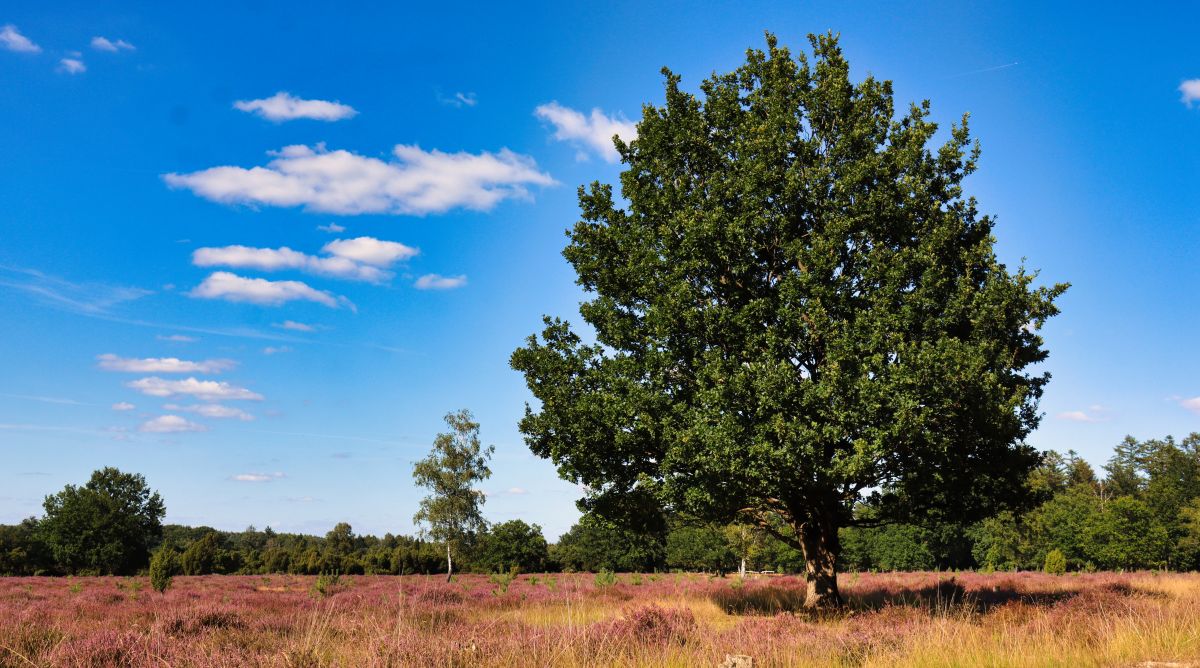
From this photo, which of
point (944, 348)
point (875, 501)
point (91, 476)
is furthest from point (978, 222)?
point (91, 476)

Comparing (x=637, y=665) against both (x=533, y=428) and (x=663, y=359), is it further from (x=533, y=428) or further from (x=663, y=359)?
(x=533, y=428)

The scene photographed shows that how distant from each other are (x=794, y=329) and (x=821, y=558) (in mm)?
7356

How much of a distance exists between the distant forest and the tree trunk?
22984 mm

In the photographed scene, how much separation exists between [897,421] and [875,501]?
619cm

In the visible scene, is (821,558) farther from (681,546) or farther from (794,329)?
(681,546)

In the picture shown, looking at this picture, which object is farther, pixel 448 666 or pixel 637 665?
pixel 637 665

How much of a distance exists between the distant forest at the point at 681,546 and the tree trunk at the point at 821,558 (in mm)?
22984

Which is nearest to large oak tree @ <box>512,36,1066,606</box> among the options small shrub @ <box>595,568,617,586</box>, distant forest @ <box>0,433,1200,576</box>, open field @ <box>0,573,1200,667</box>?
open field @ <box>0,573,1200,667</box>

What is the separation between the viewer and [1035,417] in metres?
17.9

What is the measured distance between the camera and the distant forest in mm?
53556

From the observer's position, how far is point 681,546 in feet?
258

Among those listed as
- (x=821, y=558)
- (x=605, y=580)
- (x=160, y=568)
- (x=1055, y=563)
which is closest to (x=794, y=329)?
(x=821, y=558)

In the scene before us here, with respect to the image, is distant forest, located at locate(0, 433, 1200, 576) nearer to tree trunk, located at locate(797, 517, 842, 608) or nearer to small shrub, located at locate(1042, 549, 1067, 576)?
small shrub, located at locate(1042, 549, 1067, 576)

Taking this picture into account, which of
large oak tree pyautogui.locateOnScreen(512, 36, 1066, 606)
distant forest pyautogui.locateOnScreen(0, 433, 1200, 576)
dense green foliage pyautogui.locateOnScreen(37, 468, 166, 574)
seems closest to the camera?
large oak tree pyautogui.locateOnScreen(512, 36, 1066, 606)
